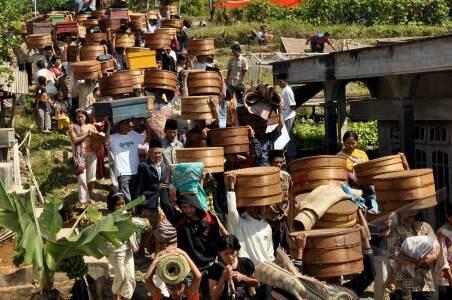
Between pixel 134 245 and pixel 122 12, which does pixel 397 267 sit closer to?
pixel 134 245

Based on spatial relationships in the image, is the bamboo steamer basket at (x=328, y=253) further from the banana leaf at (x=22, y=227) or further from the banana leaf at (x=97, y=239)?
the banana leaf at (x=22, y=227)

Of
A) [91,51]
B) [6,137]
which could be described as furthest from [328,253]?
[91,51]

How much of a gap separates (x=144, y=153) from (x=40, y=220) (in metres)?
3.24

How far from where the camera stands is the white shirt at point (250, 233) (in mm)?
9477

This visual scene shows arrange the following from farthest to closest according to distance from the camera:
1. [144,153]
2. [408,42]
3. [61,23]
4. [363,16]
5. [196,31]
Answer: [363,16] < [196,31] < [61,23] < [408,42] < [144,153]

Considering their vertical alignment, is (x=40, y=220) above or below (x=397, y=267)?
above

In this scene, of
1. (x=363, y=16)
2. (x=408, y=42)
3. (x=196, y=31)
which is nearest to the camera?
(x=408, y=42)

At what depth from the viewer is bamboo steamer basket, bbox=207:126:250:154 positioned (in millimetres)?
→ 11711

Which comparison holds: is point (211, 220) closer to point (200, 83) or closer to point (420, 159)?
point (200, 83)

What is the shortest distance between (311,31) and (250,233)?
82.0ft

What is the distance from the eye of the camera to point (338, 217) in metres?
9.17

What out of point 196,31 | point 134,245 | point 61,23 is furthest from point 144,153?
point 196,31

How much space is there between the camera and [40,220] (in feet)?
30.0

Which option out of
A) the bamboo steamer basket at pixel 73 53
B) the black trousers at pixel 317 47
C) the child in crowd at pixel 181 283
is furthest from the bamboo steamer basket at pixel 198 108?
the black trousers at pixel 317 47
